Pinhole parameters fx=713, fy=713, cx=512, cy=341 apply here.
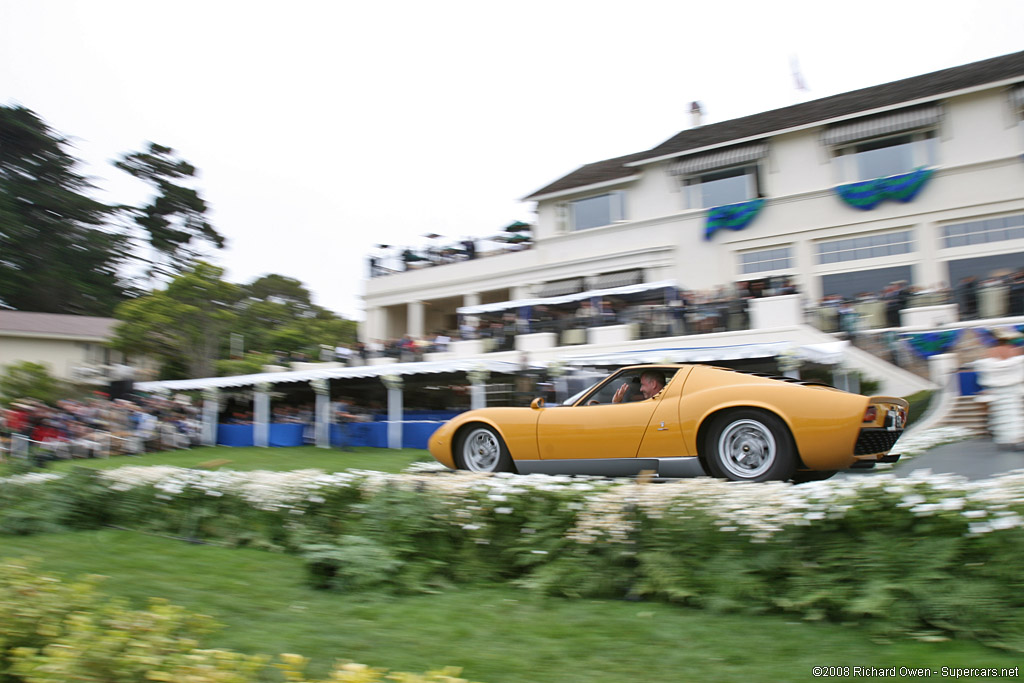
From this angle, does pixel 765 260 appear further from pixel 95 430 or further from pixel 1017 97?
pixel 95 430

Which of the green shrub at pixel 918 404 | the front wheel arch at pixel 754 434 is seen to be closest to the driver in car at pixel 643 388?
the front wheel arch at pixel 754 434

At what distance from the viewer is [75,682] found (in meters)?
2.79

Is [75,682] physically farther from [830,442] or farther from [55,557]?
[830,442]

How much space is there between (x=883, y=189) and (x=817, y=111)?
156 inches

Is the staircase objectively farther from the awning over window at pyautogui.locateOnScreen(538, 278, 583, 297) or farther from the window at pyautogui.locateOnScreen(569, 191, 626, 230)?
the window at pyautogui.locateOnScreen(569, 191, 626, 230)

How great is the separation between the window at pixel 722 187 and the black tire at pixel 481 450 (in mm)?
17992

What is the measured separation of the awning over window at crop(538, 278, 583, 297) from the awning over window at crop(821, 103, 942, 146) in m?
9.10

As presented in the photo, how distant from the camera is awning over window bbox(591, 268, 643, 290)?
957 inches

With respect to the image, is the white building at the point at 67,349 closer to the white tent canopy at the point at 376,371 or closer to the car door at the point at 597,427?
the white tent canopy at the point at 376,371

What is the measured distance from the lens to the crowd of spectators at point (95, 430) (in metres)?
17.5

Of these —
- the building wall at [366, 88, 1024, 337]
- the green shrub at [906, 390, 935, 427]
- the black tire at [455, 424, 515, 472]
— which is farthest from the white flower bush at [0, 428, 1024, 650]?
the building wall at [366, 88, 1024, 337]

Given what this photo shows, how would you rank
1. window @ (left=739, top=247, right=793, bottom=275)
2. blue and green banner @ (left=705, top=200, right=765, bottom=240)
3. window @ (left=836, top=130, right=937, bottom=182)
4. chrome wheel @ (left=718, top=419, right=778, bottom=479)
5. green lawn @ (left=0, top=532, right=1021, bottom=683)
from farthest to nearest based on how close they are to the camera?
blue and green banner @ (left=705, top=200, right=765, bottom=240), window @ (left=739, top=247, right=793, bottom=275), window @ (left=836, top=130, right=937, bottom=182), chrome wheel @ (left=718, top=419, right=778, bottom=479), green lawn @ (left=0, top=532, right=1021, bottom=683)

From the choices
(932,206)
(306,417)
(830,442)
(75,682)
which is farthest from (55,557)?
(932,206)
